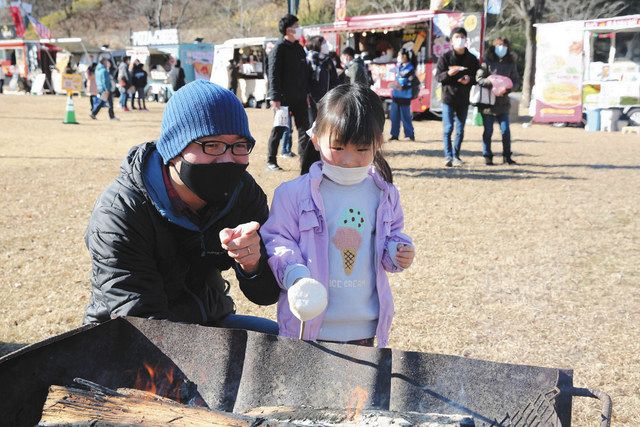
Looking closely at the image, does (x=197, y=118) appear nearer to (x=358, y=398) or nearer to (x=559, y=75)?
(x=358, y=398)

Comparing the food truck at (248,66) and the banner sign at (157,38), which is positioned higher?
the banner sign at (157,38)

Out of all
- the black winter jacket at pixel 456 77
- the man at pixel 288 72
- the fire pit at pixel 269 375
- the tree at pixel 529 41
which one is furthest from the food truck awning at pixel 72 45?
the fire pit at pixel 269 375

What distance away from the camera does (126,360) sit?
213cm

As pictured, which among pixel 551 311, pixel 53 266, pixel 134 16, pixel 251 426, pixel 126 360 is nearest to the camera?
pixel 251 426

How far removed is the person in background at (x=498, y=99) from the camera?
9.54 metres

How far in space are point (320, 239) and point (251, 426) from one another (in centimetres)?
81

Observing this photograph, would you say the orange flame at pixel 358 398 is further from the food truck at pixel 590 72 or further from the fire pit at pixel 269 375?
the food truck at pixel 590 72

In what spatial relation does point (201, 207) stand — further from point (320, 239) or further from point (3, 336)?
point (3, 336)

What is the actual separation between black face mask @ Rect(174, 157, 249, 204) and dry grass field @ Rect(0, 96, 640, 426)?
1974mm

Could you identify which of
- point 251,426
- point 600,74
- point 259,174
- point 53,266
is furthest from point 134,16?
point 251,426

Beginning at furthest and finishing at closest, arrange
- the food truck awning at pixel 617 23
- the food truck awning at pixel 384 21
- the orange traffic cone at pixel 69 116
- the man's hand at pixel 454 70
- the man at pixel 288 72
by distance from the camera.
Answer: the food truck awning at pixel 384 21, the orange traffic cone at pixel 69 116, the food truck awning at pixel 617 23, the man's hand at pixel 454 70, the man at pixel 288 72

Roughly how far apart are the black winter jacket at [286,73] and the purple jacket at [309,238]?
632 cm

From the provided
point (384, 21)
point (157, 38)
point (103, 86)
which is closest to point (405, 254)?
point (103, 86)

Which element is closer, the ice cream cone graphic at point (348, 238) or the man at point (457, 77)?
the ice cream cone graphic at point (348, 238)
